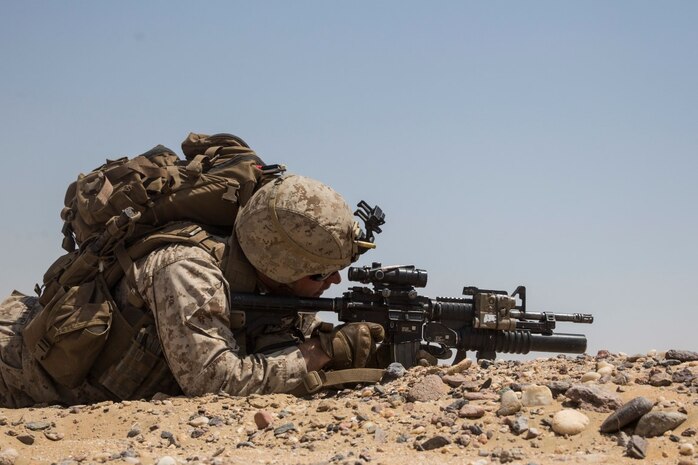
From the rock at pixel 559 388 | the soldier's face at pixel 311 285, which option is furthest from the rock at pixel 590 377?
the soldier's face at pixel 311 285

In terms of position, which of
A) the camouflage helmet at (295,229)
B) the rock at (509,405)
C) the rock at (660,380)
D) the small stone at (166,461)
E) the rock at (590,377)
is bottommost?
the small stone at (166,461)

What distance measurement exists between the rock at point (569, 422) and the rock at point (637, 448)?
1.16 feet

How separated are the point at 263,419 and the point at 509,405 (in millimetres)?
1465

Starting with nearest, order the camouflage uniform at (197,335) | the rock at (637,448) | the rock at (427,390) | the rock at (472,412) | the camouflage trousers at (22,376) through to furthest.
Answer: the rock at (637,448)
the rock at (472,412)
the rock at (427,390)
the camouflage uniform at (197,335)
the camouflage trousers at (22,376)

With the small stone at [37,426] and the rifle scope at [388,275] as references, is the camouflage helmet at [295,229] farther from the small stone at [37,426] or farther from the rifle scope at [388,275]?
the small stone at [37,426]

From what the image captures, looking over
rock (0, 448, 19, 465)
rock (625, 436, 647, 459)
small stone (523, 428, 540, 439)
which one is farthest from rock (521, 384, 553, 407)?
rock (0, 448, 19, 465)

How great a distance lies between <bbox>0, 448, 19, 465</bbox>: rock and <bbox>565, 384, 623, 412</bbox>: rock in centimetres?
301

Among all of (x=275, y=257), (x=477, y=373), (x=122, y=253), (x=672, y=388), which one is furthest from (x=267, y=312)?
(x=672, y=388)

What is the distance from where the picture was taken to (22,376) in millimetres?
6867

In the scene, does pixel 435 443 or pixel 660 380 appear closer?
pixel 435 443

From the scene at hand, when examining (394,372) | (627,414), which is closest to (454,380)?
(394,372)

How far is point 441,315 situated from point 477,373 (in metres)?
1.26

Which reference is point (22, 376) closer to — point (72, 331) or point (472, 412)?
point (72, 331)

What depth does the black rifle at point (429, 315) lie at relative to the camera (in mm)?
6871
